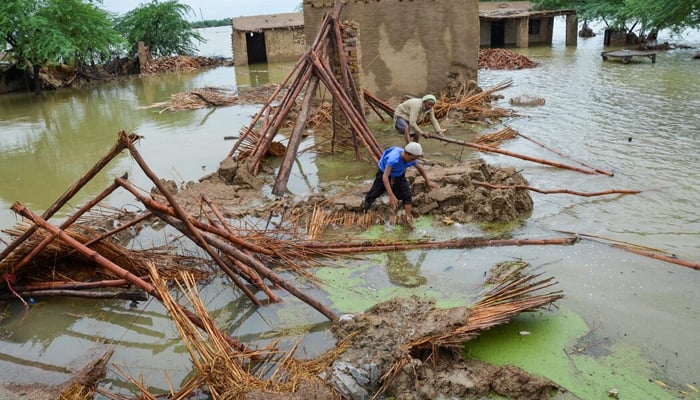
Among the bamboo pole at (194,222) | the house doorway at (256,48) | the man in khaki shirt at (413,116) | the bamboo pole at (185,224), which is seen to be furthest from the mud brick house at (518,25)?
the bamboo pole at (185,224)

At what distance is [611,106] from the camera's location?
42.2 feet

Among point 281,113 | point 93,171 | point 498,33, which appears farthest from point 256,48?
point 93,171

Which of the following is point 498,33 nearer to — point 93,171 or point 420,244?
point 420,244

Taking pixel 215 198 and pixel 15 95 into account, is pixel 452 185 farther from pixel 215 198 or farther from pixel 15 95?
pixel 15 95

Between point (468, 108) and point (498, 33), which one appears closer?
point (468, 108)

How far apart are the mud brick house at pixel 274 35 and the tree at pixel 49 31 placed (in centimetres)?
902

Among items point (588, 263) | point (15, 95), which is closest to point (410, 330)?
point (588, 263)

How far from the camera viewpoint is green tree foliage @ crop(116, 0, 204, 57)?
95.3 feet

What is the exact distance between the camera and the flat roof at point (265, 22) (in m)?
27.7

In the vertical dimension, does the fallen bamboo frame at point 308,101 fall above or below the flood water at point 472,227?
above

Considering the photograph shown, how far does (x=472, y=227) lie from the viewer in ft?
20.8

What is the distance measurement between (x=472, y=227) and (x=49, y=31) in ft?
56.5

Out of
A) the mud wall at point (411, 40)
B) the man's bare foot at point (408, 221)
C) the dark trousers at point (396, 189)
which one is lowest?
the man's bare foot at point (408, 221)

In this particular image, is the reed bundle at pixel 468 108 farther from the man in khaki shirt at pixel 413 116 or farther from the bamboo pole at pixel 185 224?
the bamboo pole at pixel 185 224
